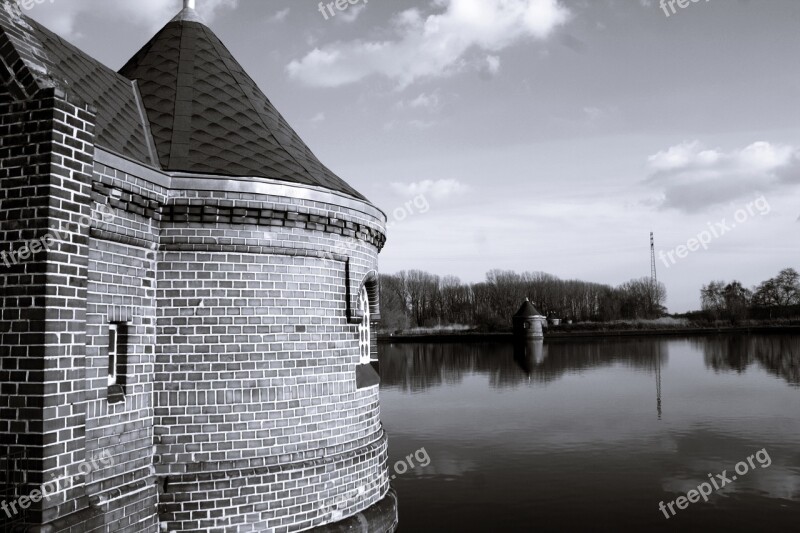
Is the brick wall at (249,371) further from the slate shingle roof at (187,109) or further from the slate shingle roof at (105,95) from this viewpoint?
the slate shingle roof at (105,95)

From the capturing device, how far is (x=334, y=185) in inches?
387

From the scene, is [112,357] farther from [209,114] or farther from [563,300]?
[563,300]

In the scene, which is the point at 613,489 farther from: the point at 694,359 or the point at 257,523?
the point at 694,359

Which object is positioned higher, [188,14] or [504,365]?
[188,14]

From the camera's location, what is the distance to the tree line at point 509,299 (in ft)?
341

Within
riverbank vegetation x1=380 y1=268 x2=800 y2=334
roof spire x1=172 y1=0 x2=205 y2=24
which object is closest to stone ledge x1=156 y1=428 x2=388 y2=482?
roof spire x1=172 y1=0 x2=205 y2=24

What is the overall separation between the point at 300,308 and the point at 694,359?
40.7 metres

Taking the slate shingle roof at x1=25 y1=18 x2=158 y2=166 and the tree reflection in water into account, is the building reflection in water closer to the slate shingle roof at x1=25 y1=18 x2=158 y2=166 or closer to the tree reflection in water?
the tree reflection in water

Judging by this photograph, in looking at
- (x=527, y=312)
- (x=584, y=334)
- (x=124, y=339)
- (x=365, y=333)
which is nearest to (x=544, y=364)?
(x=527, y=312)

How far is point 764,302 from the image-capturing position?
332ft

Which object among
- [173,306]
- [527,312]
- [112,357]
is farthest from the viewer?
[527,312]

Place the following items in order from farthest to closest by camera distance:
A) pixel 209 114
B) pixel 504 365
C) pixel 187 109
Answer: pixel 504 365 < pixel 209 114 < pixel 187 109

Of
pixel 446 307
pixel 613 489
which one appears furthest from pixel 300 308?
pixel 446 307

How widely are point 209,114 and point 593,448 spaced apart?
11954mm
